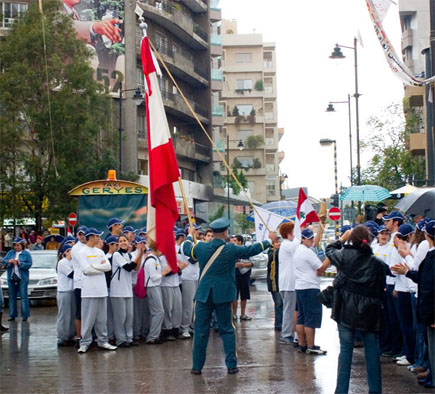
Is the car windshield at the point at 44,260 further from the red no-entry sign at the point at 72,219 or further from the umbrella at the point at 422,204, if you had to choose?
the umbrella at the point at 422,204

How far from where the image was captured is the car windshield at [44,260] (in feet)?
72.2

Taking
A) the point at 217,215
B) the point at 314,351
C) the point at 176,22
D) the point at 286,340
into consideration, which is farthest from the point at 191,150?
the point at 314,351

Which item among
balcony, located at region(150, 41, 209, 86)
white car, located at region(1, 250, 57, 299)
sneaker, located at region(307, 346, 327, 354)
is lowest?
sneaker, located at region(307, 346, 327, 354)

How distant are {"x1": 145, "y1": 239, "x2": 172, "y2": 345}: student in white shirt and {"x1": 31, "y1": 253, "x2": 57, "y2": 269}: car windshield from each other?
891 cm

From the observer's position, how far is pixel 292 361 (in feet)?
36.6

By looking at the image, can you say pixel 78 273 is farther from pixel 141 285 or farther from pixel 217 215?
pixel 217 215

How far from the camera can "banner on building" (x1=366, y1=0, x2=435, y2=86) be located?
11.0 meters

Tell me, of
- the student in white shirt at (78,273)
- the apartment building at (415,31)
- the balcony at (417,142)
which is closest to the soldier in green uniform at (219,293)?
the student in white shirt at (78,273)

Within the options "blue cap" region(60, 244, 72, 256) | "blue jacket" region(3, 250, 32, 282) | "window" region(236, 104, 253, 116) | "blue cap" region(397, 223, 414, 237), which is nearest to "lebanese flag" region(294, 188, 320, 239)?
"blue cap" region(397, 223, 414, 237)

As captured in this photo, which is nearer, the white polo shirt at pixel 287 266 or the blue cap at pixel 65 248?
the white polo shirt at pixel 287 266

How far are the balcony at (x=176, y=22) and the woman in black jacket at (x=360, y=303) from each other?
42.1 meters

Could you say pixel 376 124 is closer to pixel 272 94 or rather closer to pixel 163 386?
pixel 163 386

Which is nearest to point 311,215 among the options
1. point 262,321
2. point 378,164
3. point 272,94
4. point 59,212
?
point 262,321

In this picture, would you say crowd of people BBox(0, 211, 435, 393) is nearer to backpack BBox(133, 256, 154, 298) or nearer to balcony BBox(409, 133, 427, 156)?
backpack BBox(133, 256, 154, 298)
